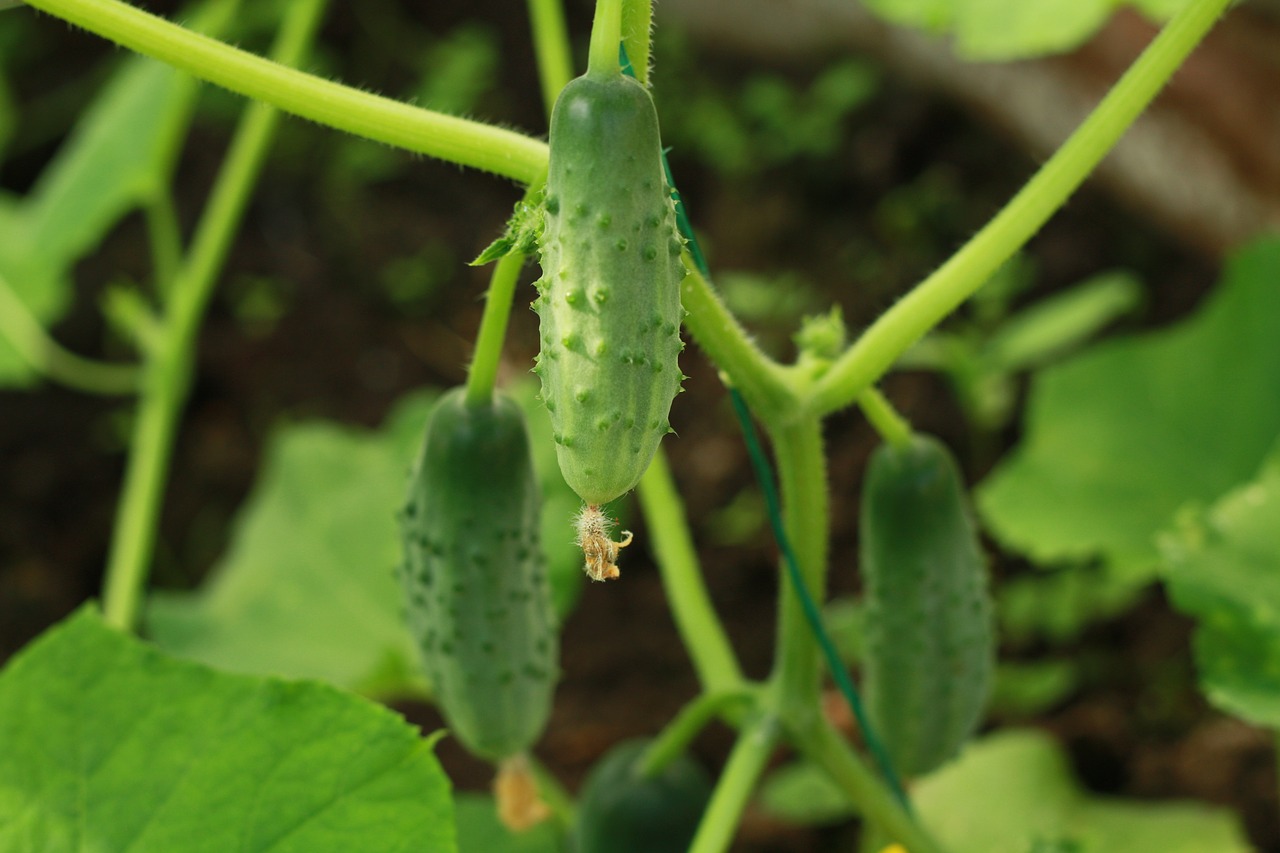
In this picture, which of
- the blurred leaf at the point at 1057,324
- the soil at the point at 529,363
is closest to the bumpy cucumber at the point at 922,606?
the soil at the point at 529,363

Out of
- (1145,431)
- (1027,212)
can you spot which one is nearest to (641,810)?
(1027,212)

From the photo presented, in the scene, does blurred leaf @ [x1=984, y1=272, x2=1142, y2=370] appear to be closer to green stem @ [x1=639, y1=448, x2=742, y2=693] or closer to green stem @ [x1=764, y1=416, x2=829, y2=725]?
green stem @ [x1=639, y1=448, x2=742, y2=693]

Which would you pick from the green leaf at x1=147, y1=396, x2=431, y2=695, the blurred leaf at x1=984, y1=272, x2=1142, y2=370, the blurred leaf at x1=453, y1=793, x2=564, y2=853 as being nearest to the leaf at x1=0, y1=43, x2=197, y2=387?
the green leaf at x1=147, y1=396, x2=431, y2=695

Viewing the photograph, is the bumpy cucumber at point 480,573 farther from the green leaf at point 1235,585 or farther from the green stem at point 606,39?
the green leaf at point 1235,585

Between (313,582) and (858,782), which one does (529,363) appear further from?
(858,782)

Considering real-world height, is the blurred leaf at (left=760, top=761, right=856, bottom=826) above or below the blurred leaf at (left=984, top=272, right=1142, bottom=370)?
below

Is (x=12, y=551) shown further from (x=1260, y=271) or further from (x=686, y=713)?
(x=1260, y=271)

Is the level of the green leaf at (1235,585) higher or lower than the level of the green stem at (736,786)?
higher
